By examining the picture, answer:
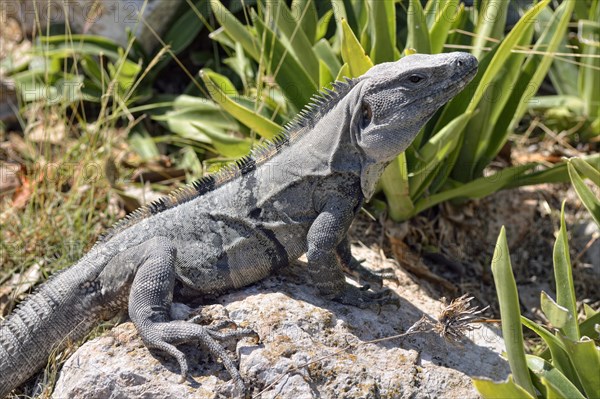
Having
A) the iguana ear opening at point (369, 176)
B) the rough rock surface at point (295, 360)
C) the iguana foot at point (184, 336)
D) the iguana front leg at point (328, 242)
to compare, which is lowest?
the rough rock surface at point (295, 360)

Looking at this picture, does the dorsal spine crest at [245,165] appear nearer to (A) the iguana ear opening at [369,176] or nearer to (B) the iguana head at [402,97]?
(B) the iguana head at [402,97]

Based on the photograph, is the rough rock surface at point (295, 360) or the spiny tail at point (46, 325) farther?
the spiny tail at point (46, 325)

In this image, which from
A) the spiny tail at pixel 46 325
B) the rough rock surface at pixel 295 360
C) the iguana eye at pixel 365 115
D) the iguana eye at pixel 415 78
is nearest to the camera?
the rough rock surface at pixel 295 360

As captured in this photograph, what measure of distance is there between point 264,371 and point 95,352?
3.12 feet

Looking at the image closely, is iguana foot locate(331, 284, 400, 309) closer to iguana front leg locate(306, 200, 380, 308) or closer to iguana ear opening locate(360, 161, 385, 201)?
iguana front leg locate(306, 200, 380, 308)

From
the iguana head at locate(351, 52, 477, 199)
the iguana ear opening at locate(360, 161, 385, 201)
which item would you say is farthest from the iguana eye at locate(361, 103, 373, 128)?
the iguana ear opening at locate(360, 161, 385, 201)

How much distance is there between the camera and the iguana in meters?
4.13

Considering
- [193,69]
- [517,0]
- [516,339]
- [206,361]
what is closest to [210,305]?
[206,361]

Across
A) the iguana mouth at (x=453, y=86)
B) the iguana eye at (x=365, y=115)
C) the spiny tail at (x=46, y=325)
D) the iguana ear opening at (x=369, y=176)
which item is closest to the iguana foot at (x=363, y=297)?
the iguana ear opening at (x=369, y=176)

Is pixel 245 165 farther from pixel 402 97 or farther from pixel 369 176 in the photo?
pixel 402 97

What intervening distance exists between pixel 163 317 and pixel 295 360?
0.75 meters

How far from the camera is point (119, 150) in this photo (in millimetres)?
6879

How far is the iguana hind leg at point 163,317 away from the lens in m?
3.93

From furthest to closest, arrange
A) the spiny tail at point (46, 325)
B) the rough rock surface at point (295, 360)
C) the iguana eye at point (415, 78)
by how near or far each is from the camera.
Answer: the spiny tail at point (46, 325) < the iguana eye at point (415, 78) < the rough rock surface at point (295, 360)
